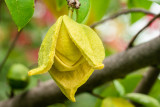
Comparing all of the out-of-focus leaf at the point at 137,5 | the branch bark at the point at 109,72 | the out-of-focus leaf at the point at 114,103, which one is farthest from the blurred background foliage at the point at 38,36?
the out-of-focus leaf at the point at 114,103

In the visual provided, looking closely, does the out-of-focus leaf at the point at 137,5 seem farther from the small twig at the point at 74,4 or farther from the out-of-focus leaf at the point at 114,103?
the small twig at the point at 74,4

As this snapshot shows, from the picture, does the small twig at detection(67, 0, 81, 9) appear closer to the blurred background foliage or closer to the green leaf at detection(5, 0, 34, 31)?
the green leaf at detection(5, 0, 34, 31)

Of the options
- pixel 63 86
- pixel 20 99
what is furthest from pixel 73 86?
pixel 20 99

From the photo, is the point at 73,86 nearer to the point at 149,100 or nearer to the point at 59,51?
the point at 59,51

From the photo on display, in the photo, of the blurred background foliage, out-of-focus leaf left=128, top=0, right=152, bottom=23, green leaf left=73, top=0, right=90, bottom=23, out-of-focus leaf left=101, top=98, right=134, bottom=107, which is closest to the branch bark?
out-of-focus leaf left=101, top=98, right=134, bottom=107

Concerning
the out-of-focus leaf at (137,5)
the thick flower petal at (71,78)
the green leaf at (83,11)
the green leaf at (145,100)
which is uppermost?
the green leaf at (83,11)

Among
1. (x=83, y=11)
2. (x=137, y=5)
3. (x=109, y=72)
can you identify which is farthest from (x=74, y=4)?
(x=137, y=5)
